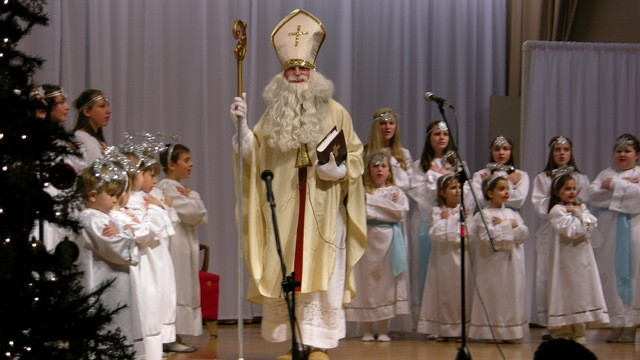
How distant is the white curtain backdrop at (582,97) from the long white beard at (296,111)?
344 centimetres

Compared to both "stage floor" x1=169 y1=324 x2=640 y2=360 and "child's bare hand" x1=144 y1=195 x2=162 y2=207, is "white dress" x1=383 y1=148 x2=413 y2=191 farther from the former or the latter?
"child's bare hand" x1=144 y1=195 x2=162 y2=207

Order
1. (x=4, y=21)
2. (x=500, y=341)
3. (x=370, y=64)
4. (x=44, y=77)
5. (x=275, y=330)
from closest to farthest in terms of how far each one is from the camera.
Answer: (x=4, y=21)
(x=275, y=330)
(x=500, y=341)
(x=44, y=77)
(x=370, y=64)

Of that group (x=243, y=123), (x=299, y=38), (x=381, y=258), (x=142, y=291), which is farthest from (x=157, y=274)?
(x=381, y=258)

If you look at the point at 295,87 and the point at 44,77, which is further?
the point at 44,77

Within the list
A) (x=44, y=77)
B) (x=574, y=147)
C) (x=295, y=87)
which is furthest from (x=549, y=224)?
(x=44, y=77)

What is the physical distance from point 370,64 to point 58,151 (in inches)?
326

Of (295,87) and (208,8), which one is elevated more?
(208,8)

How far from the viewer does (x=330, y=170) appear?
23.9 feet

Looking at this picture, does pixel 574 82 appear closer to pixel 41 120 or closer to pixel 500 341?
pixel 500 341

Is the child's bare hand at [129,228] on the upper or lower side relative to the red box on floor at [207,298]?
upper

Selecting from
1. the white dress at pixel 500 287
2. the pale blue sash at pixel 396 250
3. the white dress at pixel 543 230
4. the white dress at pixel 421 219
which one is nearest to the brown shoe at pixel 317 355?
the pale blue sash at pixel 396 250

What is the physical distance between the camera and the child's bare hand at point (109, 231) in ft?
19.5

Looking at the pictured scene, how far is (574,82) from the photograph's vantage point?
10711 millimetres

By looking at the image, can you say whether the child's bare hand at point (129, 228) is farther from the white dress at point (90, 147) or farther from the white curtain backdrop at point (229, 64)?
the white curtain backdrop at point (229, 64)
